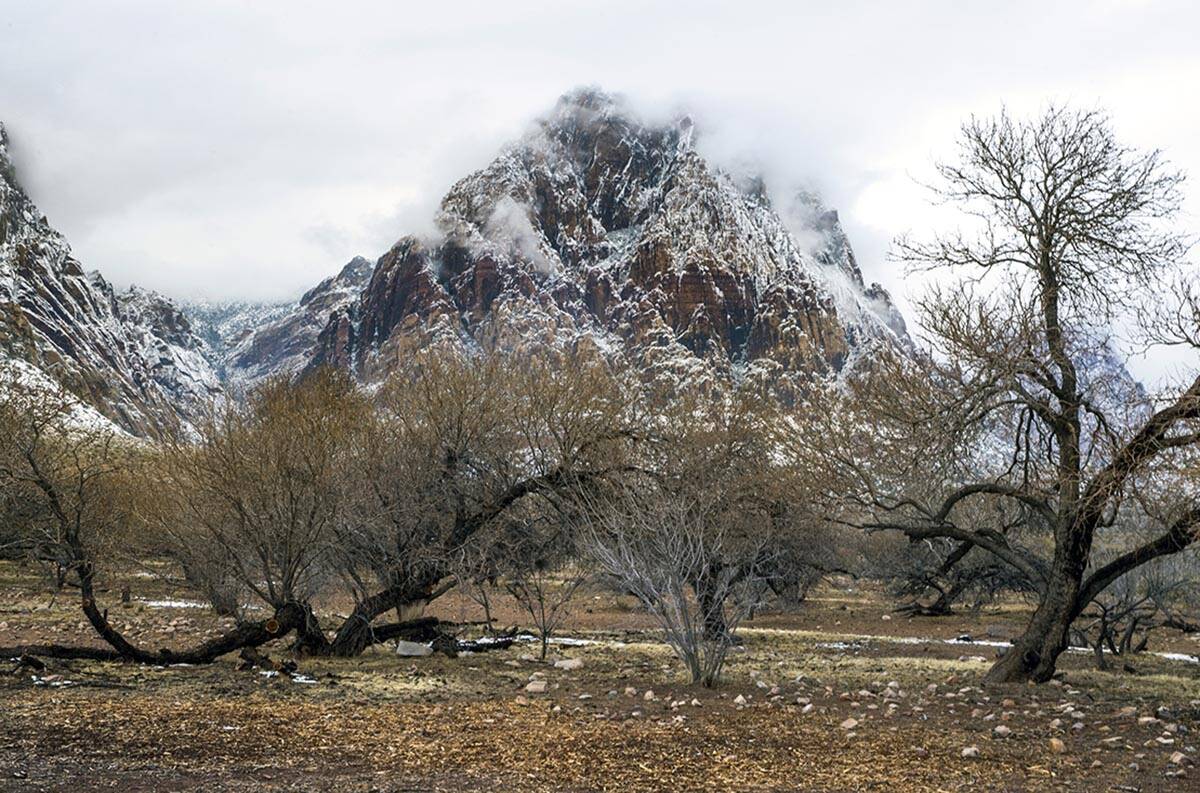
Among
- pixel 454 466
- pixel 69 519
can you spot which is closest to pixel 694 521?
pixel 454 466

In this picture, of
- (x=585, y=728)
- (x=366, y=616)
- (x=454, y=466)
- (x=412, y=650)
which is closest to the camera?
(x=585, y=728)

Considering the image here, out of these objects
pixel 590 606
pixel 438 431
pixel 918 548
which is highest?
pixel 438 431

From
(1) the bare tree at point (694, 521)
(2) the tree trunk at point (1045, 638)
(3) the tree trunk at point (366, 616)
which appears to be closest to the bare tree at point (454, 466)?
(3) the tree trunk at point (366, 616)

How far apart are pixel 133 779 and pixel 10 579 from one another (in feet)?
132

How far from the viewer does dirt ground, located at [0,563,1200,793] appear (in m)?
8.50

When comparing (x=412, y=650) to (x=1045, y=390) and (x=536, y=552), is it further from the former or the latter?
(x=1045, y=390)

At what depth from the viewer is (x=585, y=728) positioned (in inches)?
444

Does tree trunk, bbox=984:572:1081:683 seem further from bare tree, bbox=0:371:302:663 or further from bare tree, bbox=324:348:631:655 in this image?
bare tree, bbox=0:371:302:663

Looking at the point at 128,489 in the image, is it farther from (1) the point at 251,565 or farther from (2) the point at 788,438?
(2) the point at 788,438

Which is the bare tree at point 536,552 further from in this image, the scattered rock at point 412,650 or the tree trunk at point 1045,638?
the tree trunk at point 1045,638

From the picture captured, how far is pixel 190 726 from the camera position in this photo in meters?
10.8

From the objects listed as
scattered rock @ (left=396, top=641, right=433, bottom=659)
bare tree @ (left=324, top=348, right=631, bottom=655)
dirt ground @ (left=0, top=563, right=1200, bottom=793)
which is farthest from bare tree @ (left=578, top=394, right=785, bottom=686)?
scattered rock @ (left=396, top=641, right=433, bottom=659)

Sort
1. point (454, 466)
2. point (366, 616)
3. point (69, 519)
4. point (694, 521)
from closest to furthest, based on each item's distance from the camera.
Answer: point (694, 521)
point (366, 616)
point (69, 519)
point (454, 466)

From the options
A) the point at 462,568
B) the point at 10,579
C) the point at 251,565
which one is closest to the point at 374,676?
the point at 462,568
